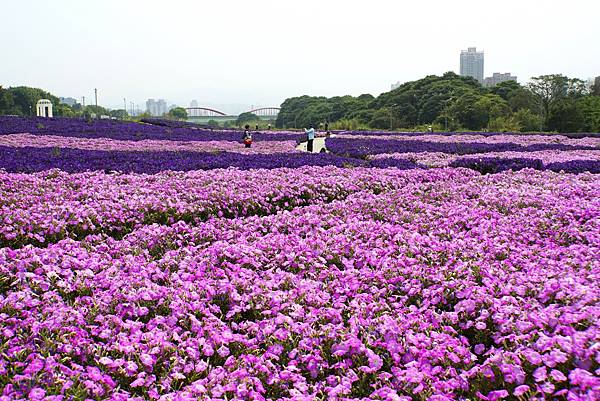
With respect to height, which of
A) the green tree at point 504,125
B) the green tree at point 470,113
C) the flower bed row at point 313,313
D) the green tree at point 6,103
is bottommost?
the flower bed row at point 313,313

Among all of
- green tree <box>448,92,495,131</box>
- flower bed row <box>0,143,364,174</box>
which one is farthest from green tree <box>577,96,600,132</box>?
flower bed row <box>0,143,364,174</box>

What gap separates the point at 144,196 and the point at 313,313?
4936 millimetres

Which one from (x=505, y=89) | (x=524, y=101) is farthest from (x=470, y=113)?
(x=505, y=89)

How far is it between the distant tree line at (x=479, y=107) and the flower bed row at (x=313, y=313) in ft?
180

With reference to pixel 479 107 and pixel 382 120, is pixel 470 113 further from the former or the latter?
pixel 382 120

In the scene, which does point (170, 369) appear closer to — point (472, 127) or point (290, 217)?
point (290, 217)

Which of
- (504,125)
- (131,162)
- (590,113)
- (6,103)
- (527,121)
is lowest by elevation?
(131,162)

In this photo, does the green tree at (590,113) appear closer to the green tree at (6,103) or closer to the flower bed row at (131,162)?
the flower bed row at (131,162)

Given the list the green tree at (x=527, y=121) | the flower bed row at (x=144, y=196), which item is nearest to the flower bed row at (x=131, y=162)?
the flower bed row at (x=144, y=196)

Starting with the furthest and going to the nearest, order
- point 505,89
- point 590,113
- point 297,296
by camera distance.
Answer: point 505,89
point 590,113
point 297,296

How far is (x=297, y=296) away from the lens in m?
4.53

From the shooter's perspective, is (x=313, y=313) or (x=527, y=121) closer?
(x=313, y=313)

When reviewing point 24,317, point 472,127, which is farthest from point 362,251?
point 472,127

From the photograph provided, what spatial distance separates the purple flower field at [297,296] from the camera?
312cm
